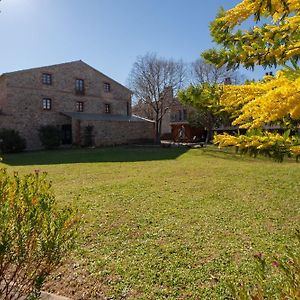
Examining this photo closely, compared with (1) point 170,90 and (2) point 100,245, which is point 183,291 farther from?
(1) point 170,90

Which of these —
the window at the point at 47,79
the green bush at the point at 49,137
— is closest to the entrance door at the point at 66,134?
the green bush at the point at 49,137

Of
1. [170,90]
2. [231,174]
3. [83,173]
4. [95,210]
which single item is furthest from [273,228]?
[170,90]

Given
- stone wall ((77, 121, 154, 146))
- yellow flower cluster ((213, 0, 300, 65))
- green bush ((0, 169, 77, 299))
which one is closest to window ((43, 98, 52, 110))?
stone wall ((77, 121, 154, 146))

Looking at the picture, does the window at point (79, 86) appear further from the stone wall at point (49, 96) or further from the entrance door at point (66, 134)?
the entrance door at point (66, 134)

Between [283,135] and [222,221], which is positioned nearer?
[283,135]

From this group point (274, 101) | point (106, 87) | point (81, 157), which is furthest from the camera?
point (106, 87)

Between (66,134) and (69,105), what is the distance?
3.61 metres

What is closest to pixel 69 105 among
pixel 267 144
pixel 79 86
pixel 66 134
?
pixel 79 86

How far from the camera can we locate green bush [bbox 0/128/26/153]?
27.4m

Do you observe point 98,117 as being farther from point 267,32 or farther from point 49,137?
point 267,32

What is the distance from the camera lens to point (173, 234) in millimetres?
5980

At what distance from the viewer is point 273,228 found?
20.6 ft

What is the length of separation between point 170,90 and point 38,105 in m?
19.8

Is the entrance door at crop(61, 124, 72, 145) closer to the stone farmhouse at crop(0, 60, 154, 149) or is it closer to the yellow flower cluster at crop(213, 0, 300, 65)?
the stone farmhouse at crop(0, 60, 154, 149)
